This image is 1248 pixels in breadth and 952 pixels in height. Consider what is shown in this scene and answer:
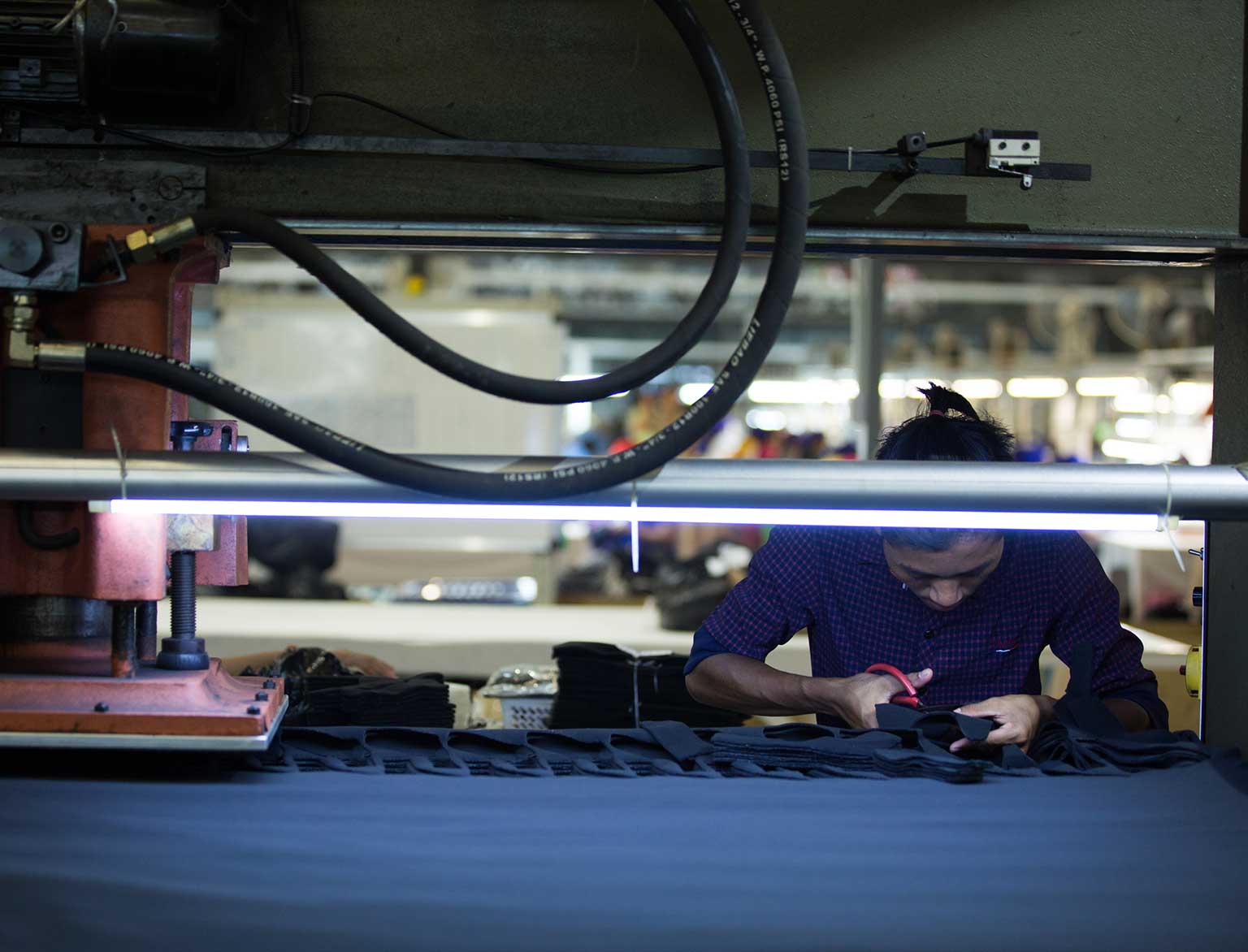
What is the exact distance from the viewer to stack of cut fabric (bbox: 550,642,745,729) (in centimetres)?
191

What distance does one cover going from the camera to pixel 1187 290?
8.46 m

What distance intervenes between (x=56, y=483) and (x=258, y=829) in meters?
0.35

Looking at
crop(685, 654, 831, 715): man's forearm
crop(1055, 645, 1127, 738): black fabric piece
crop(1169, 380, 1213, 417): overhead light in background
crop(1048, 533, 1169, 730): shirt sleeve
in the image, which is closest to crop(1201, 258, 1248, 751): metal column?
crop(1055, 645, 1127, 738): black fabric piece

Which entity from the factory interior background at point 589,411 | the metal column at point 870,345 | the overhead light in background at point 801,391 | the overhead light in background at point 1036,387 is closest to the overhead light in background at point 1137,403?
the factory interior background at point 589,411

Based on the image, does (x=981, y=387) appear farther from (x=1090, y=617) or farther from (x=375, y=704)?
(x=375, y=704)

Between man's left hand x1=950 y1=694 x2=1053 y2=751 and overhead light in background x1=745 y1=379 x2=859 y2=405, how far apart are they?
7404mm

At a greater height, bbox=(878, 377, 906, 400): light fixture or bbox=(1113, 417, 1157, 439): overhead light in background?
bbox=(878, 377, 906, 400): light fixture

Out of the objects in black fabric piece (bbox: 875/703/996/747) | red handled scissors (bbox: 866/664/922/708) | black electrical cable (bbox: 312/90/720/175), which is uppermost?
→ black electrical cable (bbox: 312/90/720/175)

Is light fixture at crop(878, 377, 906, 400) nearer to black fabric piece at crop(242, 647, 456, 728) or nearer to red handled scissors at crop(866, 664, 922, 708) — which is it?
red handled scissors at crop(866, 664, 922, 708)

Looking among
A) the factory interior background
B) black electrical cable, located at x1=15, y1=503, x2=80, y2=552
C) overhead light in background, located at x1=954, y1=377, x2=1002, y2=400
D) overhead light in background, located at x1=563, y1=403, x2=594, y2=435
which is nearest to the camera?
black electrical cable, located at x1=15, y1=503, x2=80, y2=552

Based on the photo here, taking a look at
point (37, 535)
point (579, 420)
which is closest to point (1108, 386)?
point (579, 420)

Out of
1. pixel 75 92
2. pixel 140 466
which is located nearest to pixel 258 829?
pixel 140 466

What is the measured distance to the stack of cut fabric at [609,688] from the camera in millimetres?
1906

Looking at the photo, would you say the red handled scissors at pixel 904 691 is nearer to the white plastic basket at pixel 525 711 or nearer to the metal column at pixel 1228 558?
the metal column at pixel 1228 558
